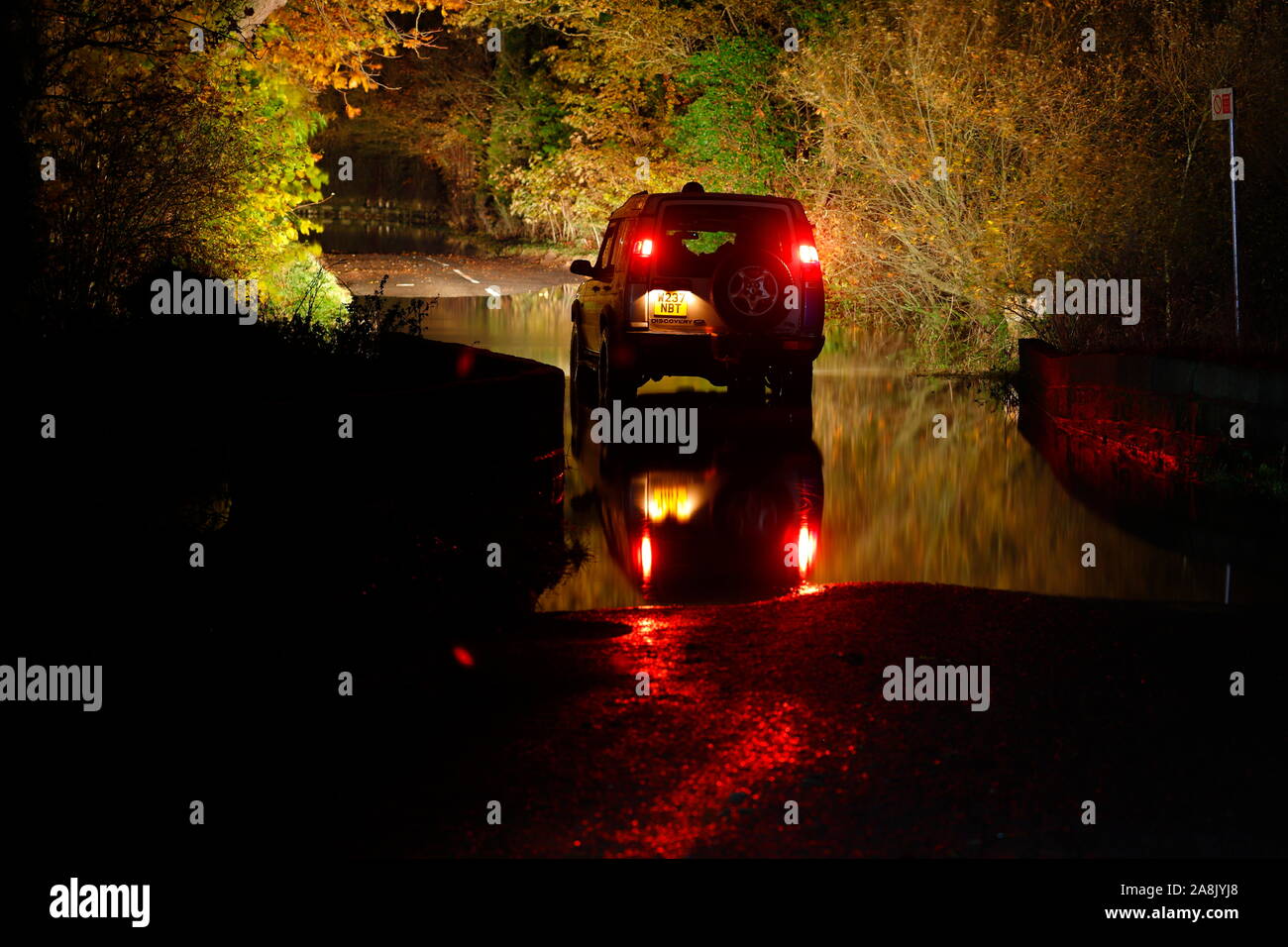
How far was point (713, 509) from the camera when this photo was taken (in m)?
10.8

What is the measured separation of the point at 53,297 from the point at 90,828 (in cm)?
985

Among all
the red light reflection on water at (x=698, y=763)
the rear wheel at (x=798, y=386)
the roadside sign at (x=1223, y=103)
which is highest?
the roadside sign at (x=1223, y=103)

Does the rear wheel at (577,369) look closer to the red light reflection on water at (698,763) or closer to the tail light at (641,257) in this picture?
the tail light at (641,257)

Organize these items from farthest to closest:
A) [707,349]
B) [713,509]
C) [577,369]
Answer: [577,369]
[707,349]
[713,509]

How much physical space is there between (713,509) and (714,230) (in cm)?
544

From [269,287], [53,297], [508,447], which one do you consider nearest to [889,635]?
[508,447]

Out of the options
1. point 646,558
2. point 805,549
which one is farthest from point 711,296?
→ point 646,558

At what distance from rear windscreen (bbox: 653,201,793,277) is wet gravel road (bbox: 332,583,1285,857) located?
8.12 metres

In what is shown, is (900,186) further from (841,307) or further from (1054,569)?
(1054,569)

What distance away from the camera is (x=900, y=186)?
22.0m

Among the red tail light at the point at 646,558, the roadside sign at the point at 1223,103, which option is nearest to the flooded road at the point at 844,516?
the red tail light at the point at 646,558

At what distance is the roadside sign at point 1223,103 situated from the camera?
14250mm

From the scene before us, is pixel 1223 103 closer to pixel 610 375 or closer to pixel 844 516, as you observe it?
pixel 610 375

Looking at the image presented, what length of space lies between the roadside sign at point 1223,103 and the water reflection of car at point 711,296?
11.9 feet
